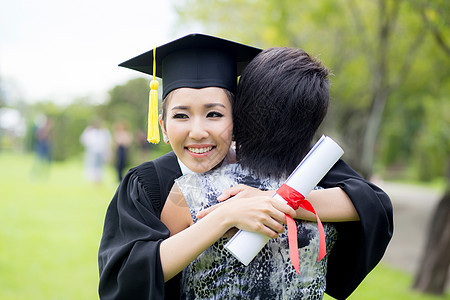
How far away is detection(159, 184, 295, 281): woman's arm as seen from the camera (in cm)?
141

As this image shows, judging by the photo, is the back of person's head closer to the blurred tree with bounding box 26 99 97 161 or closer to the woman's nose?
the woman's nose

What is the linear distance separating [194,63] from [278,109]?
0.38 meters

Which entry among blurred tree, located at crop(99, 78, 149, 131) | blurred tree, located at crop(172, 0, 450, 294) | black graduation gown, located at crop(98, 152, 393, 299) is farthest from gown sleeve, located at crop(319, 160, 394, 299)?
blurred tree, located at crop(99, 78, 149, 131)

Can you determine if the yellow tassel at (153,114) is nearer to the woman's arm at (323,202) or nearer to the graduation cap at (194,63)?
A: the graduation cap at (194,63)

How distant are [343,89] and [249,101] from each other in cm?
1156

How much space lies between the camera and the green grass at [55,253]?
5324mm

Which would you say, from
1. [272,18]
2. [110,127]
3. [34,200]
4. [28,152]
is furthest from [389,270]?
[28,152]

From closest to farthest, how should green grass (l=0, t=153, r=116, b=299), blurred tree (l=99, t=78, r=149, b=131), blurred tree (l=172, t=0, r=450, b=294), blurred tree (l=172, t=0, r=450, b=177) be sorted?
green grass (l=0, t=153, r=116, b=299) → blurred tree (l=172, t=0, r=450, b=294) → blurred tree (l=172, t=0, r=450, b=177) → blurred tree (l=99, t=78, r=149, b=131)

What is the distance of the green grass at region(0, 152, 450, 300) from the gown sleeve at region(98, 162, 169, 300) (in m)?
3.88

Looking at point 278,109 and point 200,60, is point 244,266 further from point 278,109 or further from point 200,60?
point 200,60

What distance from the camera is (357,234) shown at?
1733 mm

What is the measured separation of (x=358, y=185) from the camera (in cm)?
164

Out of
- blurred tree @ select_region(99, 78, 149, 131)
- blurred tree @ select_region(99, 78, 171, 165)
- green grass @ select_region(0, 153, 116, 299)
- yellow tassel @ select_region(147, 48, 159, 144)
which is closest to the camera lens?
yellow tassel @ select_region(147, 48, 159, 144)

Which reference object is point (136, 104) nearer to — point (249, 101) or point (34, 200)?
point (34, 200)
